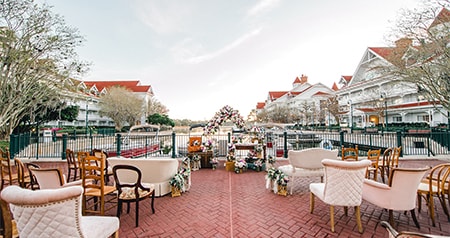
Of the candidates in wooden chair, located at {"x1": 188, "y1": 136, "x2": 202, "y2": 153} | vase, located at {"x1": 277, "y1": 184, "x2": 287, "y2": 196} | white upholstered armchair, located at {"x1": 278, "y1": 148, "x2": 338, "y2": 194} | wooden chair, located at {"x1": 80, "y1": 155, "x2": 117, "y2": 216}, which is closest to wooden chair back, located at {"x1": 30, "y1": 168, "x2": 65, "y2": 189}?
wooden chair, located at {"x1": 80, "y1": 155, "x2": 117, "y2": 216}

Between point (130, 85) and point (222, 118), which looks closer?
point (222, 118)

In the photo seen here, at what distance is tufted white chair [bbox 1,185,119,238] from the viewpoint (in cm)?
156

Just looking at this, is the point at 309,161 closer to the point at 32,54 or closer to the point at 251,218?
the point at 251,218

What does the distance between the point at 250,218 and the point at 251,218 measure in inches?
0.8

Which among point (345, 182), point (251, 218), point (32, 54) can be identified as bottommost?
point (251, 218)

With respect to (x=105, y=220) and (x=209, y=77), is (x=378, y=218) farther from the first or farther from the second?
(x=209, y=77)

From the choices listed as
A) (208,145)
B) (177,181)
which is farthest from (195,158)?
(177,181)

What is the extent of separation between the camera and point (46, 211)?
163cm

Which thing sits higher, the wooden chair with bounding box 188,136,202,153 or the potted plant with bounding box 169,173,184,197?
the wooden chair with bounding box 188,136,202,153

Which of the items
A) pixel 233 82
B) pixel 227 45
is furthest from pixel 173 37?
pixel 233 82

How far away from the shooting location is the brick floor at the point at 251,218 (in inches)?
117

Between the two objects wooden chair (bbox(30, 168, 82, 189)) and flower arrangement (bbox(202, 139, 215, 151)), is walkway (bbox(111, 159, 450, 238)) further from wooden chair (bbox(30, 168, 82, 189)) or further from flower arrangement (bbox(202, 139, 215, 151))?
flower arrangement (bbox(202, 139, 215, 151))

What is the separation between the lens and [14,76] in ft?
31.0

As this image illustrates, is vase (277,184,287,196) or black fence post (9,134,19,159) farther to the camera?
black fence post (9,134,19,159)
